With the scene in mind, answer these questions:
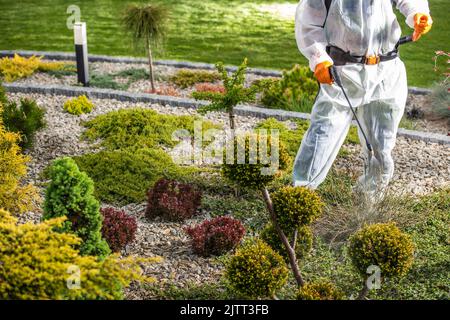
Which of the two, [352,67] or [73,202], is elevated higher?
[352,67]

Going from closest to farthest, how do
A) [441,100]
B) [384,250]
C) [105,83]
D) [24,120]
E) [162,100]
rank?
1. [384,250]
2. [24,120]
3. [162,100]
4. [441,100]
5. [105,83]

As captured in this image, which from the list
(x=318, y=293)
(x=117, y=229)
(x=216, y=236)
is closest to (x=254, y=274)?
(x=318, y=293)

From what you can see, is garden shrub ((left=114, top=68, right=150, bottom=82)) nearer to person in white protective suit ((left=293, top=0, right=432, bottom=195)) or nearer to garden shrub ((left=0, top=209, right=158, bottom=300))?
person in white protective suit ((left=293, top=0, right=432, bottom=195))

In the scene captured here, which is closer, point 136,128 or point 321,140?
point 321,140

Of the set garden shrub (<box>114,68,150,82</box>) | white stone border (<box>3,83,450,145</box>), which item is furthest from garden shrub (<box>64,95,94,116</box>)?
garden shrub (<box>114,68,150,82</box>)

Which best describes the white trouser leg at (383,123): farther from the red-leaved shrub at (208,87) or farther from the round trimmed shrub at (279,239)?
the red-leaved shrub at (208,87)

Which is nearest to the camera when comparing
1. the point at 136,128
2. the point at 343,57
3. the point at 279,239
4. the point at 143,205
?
the point at 279,239

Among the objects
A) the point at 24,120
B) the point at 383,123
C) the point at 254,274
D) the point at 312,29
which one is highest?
the point at 312,29

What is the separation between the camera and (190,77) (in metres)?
9.84

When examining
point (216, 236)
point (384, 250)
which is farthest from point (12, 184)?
point (384, 250)

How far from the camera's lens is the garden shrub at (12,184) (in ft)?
19.8

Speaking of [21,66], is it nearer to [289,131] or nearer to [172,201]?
[289,131]

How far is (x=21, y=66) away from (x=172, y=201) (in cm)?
483
